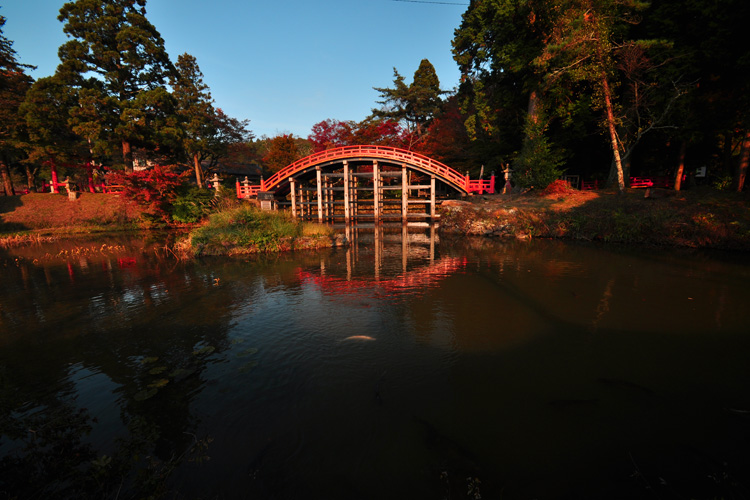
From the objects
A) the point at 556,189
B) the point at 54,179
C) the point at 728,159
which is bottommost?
the point at 556,189

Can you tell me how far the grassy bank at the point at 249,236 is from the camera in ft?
56.3

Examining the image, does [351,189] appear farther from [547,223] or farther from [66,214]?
[66,214]

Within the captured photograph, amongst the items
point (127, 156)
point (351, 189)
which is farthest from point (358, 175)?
point (127, 156)

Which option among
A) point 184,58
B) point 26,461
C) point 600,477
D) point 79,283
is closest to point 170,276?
point 79,283

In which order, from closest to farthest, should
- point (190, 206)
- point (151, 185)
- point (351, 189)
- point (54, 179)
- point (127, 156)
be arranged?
point (151, 185)
point (351, 189)
point (190, 206)
point (127, 156)
point (54, 179)

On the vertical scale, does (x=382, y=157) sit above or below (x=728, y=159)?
above

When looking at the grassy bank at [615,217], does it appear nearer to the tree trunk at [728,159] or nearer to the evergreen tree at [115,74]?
the tree trunk at [728,159]

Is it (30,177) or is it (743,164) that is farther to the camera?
(30,177)

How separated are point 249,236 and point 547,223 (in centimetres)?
1788

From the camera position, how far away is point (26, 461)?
3.87m

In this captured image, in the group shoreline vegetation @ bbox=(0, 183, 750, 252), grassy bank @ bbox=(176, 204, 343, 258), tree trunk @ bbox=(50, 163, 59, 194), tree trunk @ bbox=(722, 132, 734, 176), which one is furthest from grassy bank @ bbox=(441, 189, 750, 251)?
tree trunk @ bbox=(50, 163, 59, 194)

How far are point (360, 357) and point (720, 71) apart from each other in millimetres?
26374

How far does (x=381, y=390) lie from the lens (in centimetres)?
526

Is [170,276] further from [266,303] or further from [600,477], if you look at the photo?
[600,477]
